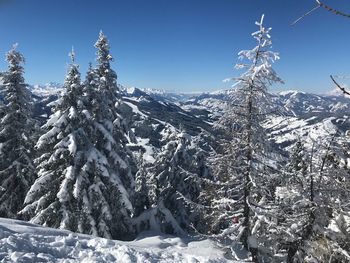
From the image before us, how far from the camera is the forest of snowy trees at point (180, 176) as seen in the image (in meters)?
14.1

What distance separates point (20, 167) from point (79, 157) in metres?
6.14

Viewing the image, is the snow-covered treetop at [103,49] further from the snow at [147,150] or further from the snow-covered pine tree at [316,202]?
the snow at [147,150]

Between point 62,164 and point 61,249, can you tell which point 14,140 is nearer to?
point 62,164

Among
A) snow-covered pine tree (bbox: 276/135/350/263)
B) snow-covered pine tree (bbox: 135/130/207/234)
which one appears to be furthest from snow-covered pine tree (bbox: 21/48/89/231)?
snow-covered pine tree (bbox: 276/135/350/263)

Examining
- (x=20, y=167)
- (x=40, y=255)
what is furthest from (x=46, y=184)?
(x=40, y=255)

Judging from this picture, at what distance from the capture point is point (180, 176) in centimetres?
3078

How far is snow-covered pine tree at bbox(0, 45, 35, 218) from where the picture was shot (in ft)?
76.5

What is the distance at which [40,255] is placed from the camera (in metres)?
8.41

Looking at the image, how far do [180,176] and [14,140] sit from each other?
43.2ft

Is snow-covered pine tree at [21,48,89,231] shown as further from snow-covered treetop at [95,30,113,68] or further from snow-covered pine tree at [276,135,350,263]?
snow-covered pine tree at [276,135,350,263]

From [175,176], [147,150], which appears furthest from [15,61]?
[147,150]

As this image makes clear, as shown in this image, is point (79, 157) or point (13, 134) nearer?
point (79, 157)

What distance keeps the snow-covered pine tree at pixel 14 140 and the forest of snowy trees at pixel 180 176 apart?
0.22ft

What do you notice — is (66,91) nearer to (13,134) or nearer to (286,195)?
(13,134)
